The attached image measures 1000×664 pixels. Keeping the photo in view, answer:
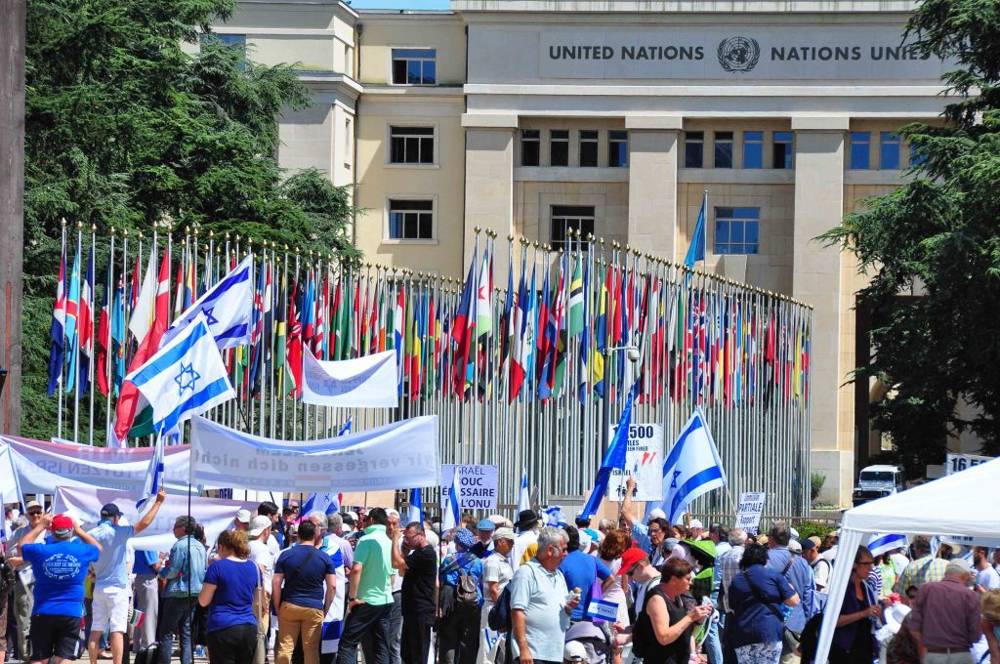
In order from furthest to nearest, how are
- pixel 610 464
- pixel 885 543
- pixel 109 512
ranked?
pixel 610 464
pixel 885 543
pixel 109 512

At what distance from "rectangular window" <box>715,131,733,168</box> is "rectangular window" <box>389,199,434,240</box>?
10306 mm

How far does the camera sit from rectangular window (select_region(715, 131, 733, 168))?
231 ft

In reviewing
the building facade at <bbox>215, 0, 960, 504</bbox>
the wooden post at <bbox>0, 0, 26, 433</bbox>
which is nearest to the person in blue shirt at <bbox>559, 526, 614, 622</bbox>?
the wooden post at <bbox>0, 0, 26, 433</bbox>

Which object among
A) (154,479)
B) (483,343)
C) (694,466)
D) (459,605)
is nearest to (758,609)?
(459,605)

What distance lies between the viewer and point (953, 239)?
39.9 m

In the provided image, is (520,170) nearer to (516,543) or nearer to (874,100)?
(874,100)

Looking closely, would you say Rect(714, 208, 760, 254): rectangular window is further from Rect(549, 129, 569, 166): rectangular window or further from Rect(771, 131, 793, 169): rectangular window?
Rect(549, 129, 569, 166): rectangular window

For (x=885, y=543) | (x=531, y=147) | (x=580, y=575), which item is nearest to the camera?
(x=580, y=575)

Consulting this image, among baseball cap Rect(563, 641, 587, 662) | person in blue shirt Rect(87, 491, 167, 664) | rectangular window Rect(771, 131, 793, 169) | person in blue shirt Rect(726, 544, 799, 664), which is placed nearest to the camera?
baseball cap Rect(563, 641, 587, 662)

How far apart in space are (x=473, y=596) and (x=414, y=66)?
55.3 metres

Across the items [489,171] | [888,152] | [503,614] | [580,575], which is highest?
[888,152]

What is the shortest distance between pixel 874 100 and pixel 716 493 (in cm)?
3292

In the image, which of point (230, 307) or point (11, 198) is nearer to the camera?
point (11, 198)

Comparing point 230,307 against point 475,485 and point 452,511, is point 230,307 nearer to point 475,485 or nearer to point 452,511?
point 452,511
